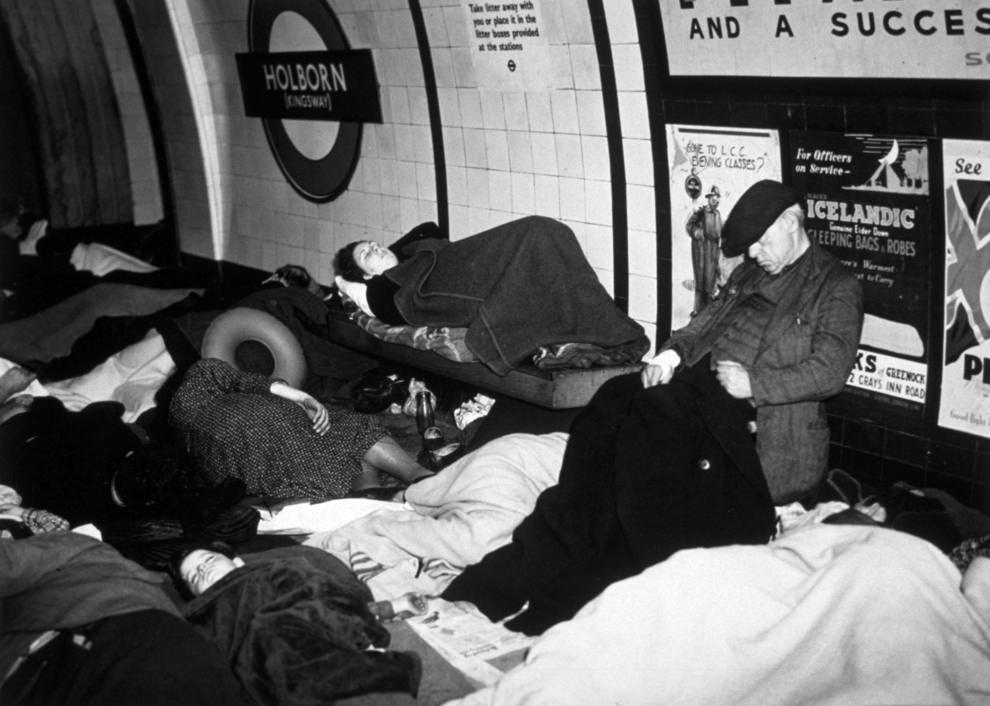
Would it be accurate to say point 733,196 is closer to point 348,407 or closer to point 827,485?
point 827,485

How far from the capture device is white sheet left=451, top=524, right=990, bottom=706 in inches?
106

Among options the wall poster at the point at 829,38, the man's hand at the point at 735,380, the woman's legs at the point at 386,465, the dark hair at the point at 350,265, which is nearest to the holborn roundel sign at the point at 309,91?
the dark hair at the point at 350,265

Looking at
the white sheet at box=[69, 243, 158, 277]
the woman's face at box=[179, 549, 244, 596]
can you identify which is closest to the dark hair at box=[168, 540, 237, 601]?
the woman's face at box=[179, 549, 244, 596]

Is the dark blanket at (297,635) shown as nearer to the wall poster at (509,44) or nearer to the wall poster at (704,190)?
the wall poster at (704,190)

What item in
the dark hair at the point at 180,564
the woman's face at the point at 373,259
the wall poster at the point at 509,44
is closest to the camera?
the dark hair at the point at 180,564

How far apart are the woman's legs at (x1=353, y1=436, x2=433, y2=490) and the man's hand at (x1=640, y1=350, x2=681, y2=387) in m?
1.27

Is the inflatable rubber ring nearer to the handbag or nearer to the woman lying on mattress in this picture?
the handbag

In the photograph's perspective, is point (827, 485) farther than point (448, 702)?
Yes

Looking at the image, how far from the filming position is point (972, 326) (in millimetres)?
3879

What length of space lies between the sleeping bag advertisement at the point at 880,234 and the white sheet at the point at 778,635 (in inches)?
50.4

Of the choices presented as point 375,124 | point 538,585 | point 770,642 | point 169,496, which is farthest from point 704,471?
point 375,124

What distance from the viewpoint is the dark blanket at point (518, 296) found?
5082mm

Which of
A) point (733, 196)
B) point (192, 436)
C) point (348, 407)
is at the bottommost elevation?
point (348, 407)

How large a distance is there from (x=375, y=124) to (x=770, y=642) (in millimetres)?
4603
